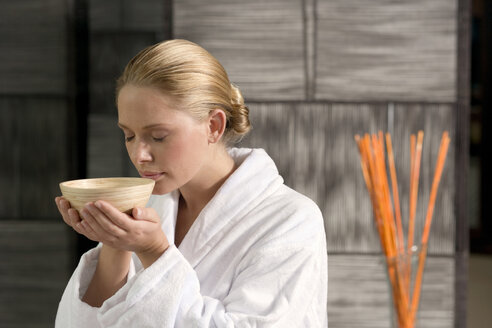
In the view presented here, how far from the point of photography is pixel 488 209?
5410 mm

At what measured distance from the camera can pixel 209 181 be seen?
4.44 feet

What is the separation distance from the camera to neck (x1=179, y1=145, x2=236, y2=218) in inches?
52.9

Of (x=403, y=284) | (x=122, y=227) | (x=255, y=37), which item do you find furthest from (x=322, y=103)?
(x=122, y=227)

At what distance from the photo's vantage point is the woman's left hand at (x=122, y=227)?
0.95 meters

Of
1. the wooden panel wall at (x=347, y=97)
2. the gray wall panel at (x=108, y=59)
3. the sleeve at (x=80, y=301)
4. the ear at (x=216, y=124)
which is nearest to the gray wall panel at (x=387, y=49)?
the wooden panel wall at (x=347, y=97)

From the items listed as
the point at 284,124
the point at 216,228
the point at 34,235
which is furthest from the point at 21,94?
the point at 216,228

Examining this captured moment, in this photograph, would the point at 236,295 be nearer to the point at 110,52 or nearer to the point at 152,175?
the point at 152,175

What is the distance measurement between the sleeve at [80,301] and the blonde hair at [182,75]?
40cm

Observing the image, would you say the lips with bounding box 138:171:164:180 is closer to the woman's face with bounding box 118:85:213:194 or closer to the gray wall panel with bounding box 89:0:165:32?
the woman's face with bounding box 118:85:213:194

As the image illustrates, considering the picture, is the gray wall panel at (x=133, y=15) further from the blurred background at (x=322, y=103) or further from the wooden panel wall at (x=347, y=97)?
the wooden panel wall at (x=347, y=97)

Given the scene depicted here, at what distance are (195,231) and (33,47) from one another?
1.31 m

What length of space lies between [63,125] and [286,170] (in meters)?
0.92

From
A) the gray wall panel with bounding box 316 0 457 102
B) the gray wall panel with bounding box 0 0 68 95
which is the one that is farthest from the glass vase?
the gray wall panel with bounding box 0 0 68 95

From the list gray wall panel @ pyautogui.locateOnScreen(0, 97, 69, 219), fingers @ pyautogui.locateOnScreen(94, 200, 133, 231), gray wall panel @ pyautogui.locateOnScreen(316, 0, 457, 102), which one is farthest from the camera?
gray wall panel @ pyautogui.locateOnScreen(0, 97, 69, 219)
